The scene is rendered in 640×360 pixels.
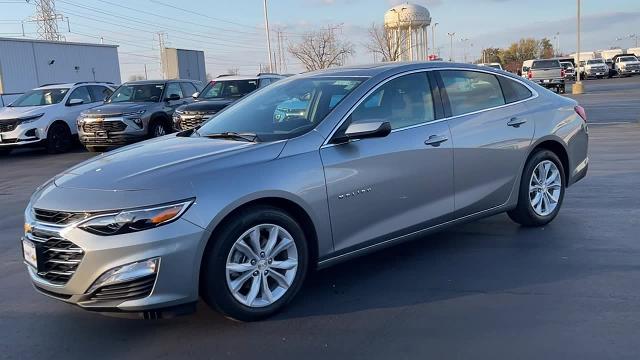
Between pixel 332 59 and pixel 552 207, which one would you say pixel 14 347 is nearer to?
pixel 552 207

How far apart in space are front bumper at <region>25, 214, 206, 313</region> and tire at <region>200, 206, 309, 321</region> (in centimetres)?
13

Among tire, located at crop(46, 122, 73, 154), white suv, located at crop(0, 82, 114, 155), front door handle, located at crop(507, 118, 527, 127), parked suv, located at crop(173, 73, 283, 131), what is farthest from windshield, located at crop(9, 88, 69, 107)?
front door handle, located at crop(507, 118, 527, 127)

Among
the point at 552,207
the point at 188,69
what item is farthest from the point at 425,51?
the point at 552,207

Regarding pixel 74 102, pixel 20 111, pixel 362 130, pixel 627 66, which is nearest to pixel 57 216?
A: pixel 362 130

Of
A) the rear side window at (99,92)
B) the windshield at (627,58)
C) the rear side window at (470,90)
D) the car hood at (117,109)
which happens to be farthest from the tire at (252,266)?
the windshield at (627,58)

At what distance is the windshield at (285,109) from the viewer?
15.1 ft

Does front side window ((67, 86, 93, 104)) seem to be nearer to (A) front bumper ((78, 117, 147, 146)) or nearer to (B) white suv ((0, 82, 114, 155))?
(B) white suv ((0, 82, 114, 155))

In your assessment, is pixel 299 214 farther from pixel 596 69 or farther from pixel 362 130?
pixel 596 69

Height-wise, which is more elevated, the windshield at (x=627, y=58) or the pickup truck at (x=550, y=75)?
the windshield at (x=627, y=58)

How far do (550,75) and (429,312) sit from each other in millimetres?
32613

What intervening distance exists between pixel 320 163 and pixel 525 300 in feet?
5.64

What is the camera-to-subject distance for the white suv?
14.6m

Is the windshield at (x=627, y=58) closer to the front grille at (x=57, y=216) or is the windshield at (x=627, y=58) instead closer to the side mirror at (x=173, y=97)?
the side mirror at (x=173, y=97)

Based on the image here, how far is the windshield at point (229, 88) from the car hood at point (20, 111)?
401 cm
